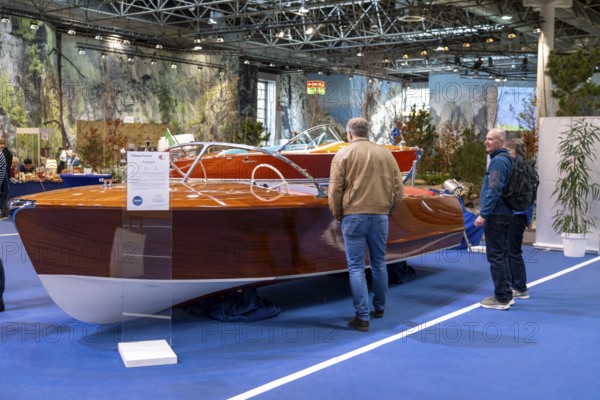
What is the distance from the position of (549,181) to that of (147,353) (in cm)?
616

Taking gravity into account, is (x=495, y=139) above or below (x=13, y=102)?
below

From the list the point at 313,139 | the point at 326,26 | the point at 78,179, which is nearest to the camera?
the point at 313,139

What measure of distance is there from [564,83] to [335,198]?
7043 mm

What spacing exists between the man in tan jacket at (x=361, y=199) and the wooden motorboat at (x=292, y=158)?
4.02 meters

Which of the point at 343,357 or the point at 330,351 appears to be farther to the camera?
the point at 330,351

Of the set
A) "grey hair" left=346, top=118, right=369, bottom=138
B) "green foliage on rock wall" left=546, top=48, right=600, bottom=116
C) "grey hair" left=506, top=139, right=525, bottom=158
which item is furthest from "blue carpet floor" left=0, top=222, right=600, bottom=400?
"green foliage on rock wall" left=546, top=48, right=600, bottom=116

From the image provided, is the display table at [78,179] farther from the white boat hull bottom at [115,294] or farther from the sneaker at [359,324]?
the sneaker at [359,324]

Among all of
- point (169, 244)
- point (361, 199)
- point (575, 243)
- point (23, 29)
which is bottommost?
point (575, 243)

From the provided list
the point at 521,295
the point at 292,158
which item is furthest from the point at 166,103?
the point at 521,295

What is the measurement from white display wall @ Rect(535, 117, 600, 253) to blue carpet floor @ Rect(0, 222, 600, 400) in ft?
8.35

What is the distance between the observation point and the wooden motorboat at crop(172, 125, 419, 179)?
8570 mm

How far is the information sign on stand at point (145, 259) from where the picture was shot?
3.83 metres

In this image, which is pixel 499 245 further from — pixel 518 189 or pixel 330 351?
pixel 330 351

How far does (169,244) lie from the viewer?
13.3ft
